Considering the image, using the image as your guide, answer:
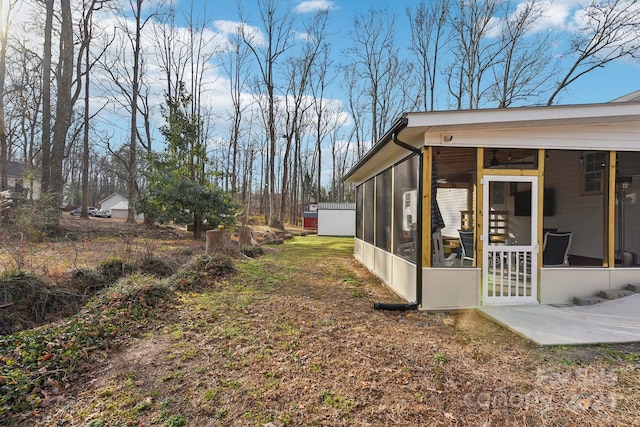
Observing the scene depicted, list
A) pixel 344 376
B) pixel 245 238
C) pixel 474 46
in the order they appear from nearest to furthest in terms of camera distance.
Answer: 1. pixel 344 376
2. pixel 245 238
3. pixel 474 46

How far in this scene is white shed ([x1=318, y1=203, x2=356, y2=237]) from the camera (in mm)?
21406

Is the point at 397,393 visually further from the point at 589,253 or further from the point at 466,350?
the point at 589,253

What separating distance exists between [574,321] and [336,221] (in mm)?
17400

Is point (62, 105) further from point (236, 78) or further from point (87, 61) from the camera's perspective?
point (236, 78)

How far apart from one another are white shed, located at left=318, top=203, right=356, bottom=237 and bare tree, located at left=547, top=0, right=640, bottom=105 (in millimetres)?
12983

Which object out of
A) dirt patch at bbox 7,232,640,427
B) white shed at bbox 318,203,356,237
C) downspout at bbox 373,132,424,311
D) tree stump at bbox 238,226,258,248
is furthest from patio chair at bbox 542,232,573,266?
white shed at bbox 318,203,356,237

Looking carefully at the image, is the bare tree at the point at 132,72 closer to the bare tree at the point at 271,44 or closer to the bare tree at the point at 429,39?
the bare tree at the point at 271,44

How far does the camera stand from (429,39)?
20.8 metres

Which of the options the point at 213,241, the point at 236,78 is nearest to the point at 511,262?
the point at 213,241

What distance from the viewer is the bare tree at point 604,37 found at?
42.3ft

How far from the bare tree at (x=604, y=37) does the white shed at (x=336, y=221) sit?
511 inches

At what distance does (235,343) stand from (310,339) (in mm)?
828

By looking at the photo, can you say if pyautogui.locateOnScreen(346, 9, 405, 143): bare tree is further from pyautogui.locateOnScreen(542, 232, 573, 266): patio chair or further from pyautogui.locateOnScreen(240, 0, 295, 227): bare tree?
pyautogui.locateOnScreen(542, 232, 573, 266): patio chair

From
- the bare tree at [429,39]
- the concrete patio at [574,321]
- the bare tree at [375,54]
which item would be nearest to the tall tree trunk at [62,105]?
the concrete patio at [574,321]
